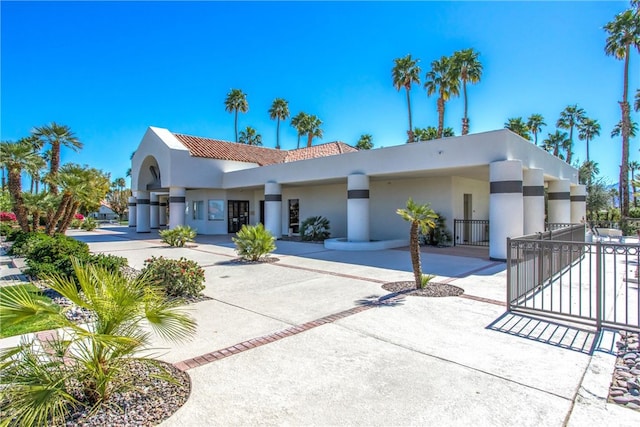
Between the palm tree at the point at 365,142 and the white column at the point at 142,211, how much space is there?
90.6ft

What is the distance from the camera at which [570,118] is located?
45.9 metres

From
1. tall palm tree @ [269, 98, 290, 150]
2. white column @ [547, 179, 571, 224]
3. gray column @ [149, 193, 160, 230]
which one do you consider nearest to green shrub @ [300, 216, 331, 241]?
white column @ [547, 179, 571, 224]

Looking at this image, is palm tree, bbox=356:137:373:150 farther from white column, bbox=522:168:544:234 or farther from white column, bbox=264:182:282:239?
white column, bbox=522:168:544:234

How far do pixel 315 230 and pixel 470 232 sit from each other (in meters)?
8.36

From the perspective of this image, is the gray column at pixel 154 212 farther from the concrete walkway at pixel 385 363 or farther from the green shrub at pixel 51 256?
the concrete walkway at pixel 385 363

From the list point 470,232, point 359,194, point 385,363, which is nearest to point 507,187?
point 359,194

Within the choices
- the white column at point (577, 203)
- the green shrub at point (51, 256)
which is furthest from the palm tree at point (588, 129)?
the green shrub at point (51, 256)

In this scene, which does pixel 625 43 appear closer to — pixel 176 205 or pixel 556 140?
pixel 556 140

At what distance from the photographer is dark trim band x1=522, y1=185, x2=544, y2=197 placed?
14.0m

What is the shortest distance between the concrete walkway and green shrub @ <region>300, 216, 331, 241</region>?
1226cm

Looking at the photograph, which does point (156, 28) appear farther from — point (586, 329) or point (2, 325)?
point (586, 329)

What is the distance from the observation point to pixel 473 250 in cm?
1552

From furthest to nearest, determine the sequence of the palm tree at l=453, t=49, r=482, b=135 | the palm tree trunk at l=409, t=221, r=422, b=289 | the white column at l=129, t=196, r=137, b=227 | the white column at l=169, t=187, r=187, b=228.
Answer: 1. the white column at l=129, t=196, r=137, b=227
2. the palm tree at l=453, t=49, r=482, b=135
3. the white column at l=169, t=187, r=187, b=228
4. the palm tree trunk at l=409, t=221, r=422, b=289

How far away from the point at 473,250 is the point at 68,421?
15.3 meters
